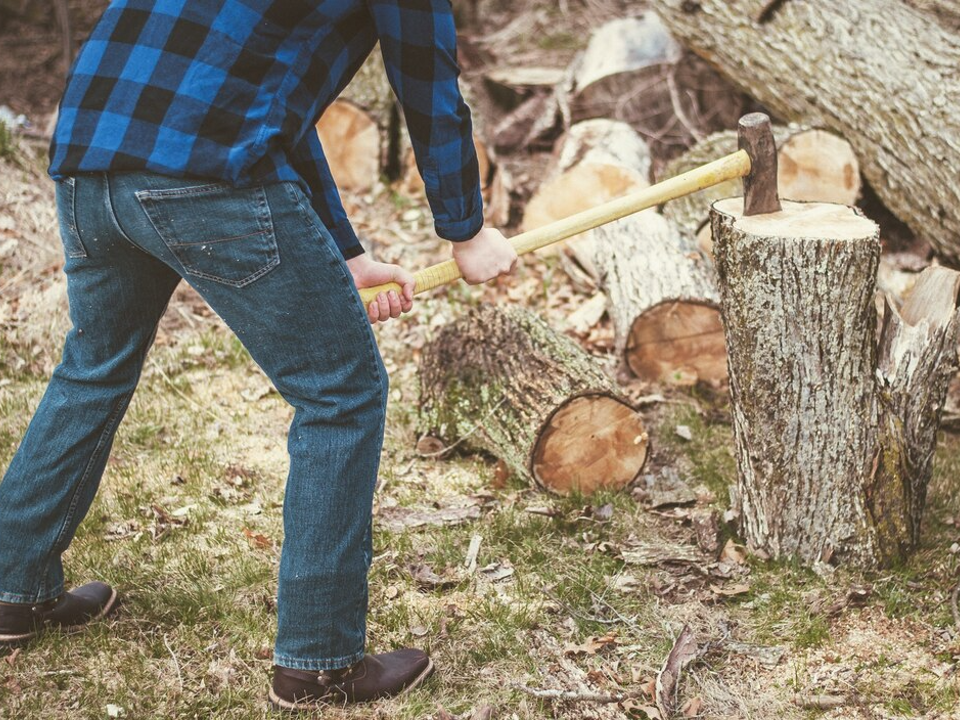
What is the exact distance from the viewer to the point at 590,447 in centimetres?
345

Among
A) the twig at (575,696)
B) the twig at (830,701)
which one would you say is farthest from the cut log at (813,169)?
the twig at (575,696)

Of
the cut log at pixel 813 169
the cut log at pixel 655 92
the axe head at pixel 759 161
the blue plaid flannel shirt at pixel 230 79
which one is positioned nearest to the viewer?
the blue plaid flannel shirt at pixel 230 79

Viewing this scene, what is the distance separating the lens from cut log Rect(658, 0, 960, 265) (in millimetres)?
4676

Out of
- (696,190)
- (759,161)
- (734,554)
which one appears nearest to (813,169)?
(759,161)

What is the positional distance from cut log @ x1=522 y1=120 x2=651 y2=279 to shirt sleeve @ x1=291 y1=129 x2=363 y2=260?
289 centimetres

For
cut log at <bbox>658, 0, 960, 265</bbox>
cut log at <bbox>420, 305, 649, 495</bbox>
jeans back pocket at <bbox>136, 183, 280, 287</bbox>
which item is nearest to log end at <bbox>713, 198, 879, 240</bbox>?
cut log at <bbox>420, 305, 649, 495</bbox>

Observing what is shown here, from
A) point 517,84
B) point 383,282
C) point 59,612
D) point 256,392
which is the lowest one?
point 59,612

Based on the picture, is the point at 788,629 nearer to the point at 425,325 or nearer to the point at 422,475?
the point at 422,475

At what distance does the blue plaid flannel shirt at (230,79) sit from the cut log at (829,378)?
1.27 meters

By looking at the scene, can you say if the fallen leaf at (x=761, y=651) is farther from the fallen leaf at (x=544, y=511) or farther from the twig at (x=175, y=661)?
the twig at (x=175, y=661)

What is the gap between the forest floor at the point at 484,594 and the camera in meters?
2.47

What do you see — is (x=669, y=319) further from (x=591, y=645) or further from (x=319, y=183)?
(x=319, y=183)

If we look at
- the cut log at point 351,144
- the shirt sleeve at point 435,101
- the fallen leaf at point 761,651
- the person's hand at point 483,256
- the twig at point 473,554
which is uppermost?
the cut log at point 351,144

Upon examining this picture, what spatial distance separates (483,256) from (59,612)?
1.52m
